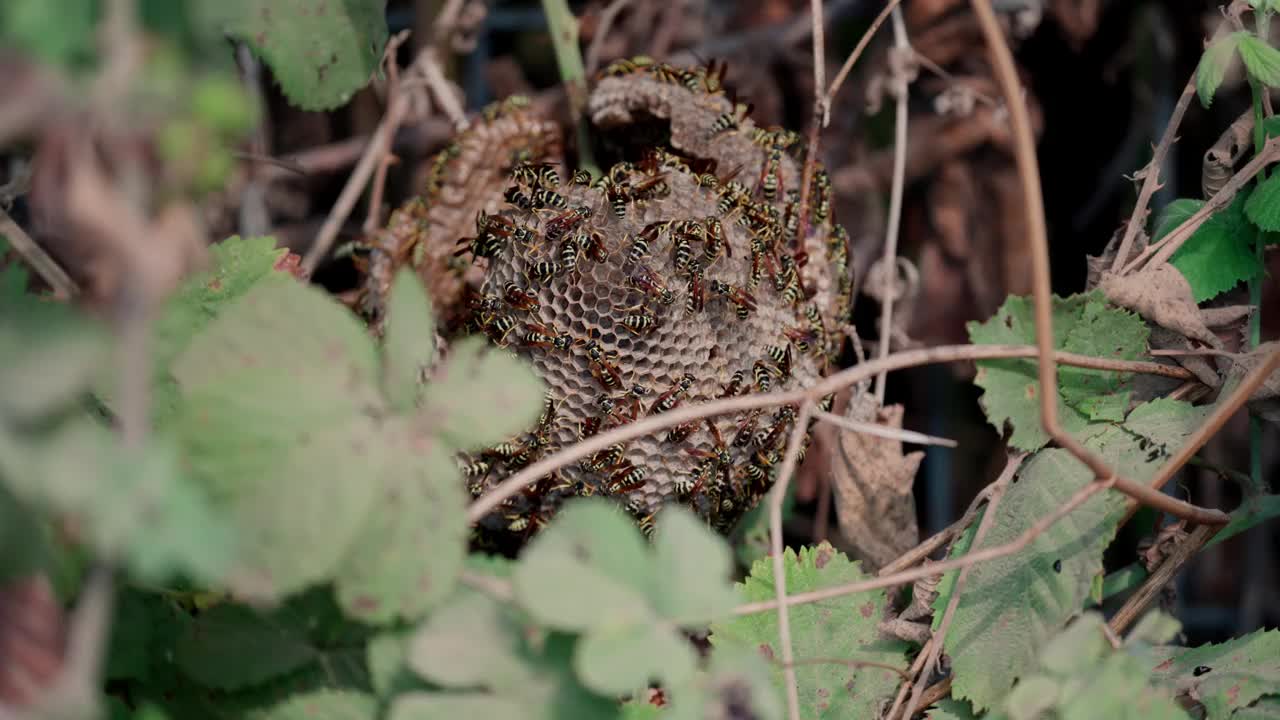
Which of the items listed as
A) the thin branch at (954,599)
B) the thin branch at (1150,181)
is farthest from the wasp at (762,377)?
the thin branch at (1150,181)

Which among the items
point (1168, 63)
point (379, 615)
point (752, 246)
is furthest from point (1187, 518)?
point (1168, 63)

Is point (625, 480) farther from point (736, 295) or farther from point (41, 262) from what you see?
point (41, 262)

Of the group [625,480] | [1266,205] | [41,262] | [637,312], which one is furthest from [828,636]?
[41,262]

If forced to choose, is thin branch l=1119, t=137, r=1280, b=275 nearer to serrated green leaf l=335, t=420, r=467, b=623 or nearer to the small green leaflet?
the small green leaflet

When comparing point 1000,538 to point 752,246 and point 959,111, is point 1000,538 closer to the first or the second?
point 752,246

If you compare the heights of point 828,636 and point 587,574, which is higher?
point 587,574

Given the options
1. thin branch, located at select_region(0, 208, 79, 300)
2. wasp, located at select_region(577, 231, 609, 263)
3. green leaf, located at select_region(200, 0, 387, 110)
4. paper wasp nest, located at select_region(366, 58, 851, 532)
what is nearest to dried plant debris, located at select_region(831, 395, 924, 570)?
paper wasp nest, located at select_region(366, 58, 851, 532)

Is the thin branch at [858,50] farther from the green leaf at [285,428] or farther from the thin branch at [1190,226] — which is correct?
the green leaf at [285,428]
